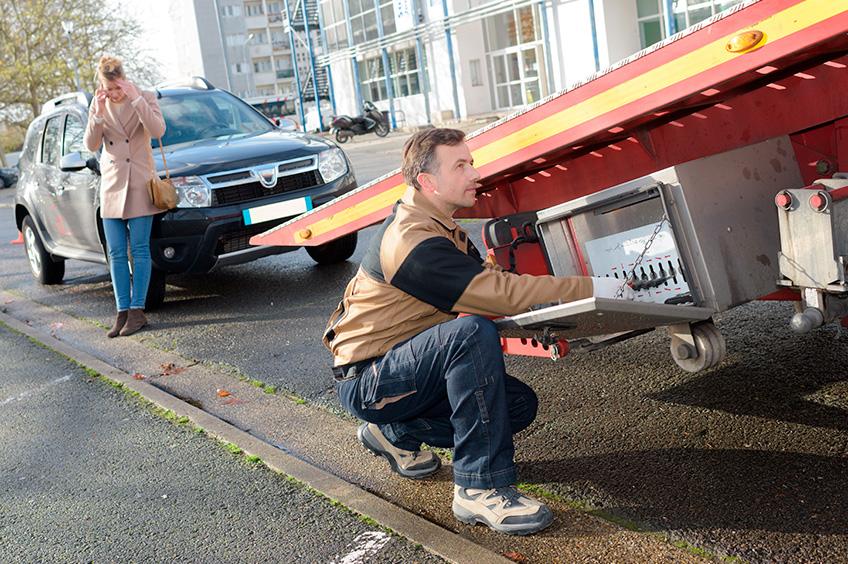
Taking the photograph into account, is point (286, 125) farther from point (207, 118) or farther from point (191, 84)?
point (191, 84)

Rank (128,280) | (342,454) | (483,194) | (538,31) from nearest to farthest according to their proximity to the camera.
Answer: (342,454) < (483,194) < (128,280) < (538,31)

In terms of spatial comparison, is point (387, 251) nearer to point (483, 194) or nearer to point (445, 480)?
point (445, 480)

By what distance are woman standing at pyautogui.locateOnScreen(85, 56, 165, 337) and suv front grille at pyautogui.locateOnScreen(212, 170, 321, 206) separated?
1.96 ft

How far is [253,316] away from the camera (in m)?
7.27

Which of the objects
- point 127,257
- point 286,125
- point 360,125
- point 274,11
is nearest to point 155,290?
point 127,257

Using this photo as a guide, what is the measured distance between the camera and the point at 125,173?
6938 mm

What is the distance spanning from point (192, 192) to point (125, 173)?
0.63 m

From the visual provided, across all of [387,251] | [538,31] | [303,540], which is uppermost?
[538,31]

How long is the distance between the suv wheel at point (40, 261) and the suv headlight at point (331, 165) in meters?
3.31

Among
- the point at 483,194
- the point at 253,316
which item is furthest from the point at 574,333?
the point at 253,316

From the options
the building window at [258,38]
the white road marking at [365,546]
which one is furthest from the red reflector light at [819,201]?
the building window at [258,38]

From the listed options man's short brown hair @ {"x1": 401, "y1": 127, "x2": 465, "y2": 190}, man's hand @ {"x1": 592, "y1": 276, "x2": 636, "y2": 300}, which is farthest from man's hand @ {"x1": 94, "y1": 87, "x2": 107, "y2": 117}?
man's hand @ {"x1": 592, "y1": 276, "x2": 636, "y2": 300}

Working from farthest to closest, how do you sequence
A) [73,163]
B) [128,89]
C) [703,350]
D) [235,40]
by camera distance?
[235,40] → [73,163] → [128,89] → [703,350]

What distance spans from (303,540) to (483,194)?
213cm
